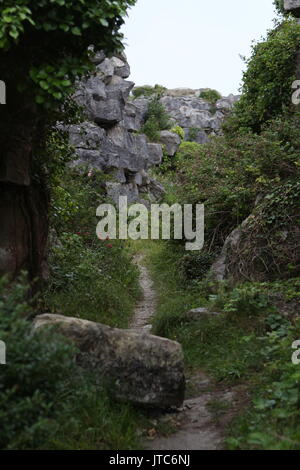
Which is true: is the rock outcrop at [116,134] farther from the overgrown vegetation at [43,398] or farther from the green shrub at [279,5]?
the overgrown vegetation at [43,398]

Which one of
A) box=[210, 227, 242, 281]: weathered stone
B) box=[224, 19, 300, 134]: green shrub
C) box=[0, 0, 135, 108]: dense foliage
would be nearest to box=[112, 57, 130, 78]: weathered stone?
box=[224, 19, 300, 134]: green shrub

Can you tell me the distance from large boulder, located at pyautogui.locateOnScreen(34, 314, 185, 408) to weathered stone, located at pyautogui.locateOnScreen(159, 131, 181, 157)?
2437cm

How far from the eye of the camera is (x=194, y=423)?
15.5 feet

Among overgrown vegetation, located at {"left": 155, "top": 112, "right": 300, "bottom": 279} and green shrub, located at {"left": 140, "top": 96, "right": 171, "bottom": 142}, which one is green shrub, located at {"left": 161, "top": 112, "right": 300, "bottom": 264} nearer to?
overgrown vegetation, located at {"left": 155, "top": 112, "right": 300, "bottom": 279}

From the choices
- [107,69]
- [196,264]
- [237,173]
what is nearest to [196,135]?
[107,69]

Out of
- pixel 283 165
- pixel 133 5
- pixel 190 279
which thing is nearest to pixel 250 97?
pixel 283 165

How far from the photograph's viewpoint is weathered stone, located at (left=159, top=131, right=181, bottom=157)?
28.4 metres

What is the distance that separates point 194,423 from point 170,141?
82.8ft

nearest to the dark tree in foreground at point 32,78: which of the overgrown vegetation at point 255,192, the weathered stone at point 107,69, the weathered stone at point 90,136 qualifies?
the overgrown vegetation at point 255,192

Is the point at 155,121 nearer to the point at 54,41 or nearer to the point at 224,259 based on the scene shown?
the point at 224,259

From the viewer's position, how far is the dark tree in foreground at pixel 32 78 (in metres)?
Answer: 4.47

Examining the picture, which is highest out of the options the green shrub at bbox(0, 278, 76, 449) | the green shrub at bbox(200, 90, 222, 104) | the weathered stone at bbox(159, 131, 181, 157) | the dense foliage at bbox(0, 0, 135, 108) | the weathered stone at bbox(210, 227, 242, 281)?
the green shrub at bbox(200, 90, 222, 104)

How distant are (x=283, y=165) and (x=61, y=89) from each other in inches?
225

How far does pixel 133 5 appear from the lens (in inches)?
209
